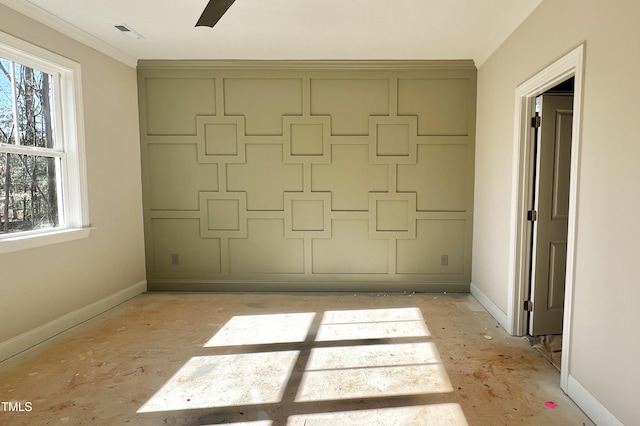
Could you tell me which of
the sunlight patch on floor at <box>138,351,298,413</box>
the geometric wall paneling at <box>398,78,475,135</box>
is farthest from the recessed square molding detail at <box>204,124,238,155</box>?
the sunlight patch on floor at <box>138,351,298,413</box>

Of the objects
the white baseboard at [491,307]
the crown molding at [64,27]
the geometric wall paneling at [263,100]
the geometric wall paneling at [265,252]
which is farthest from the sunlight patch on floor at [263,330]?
the crown molding at [64,27]

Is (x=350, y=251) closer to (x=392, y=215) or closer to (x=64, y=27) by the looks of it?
(x=392, y=215)

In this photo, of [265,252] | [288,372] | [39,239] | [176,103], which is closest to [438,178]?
[265,252]

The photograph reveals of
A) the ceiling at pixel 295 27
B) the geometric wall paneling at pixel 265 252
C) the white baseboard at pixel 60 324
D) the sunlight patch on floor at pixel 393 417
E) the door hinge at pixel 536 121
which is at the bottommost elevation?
the sunlight patch on floor at pixel 393 417

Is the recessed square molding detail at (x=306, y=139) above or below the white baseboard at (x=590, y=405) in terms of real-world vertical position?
above

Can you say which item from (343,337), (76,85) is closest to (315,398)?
(343,337)

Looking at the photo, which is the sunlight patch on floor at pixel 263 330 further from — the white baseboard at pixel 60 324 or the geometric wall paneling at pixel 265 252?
the white baseboard at pixel 60 324

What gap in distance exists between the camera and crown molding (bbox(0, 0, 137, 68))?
8.55 ft

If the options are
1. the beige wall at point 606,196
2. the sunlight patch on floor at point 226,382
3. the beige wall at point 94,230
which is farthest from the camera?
the beige wall at point 94,230

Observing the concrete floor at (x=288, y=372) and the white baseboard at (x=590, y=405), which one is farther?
the concrete floor at (x=288, y=372)

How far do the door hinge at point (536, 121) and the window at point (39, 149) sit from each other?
399 cm

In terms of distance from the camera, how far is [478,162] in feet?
12.7

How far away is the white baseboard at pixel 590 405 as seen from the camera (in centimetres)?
174

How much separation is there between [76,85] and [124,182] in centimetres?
107
